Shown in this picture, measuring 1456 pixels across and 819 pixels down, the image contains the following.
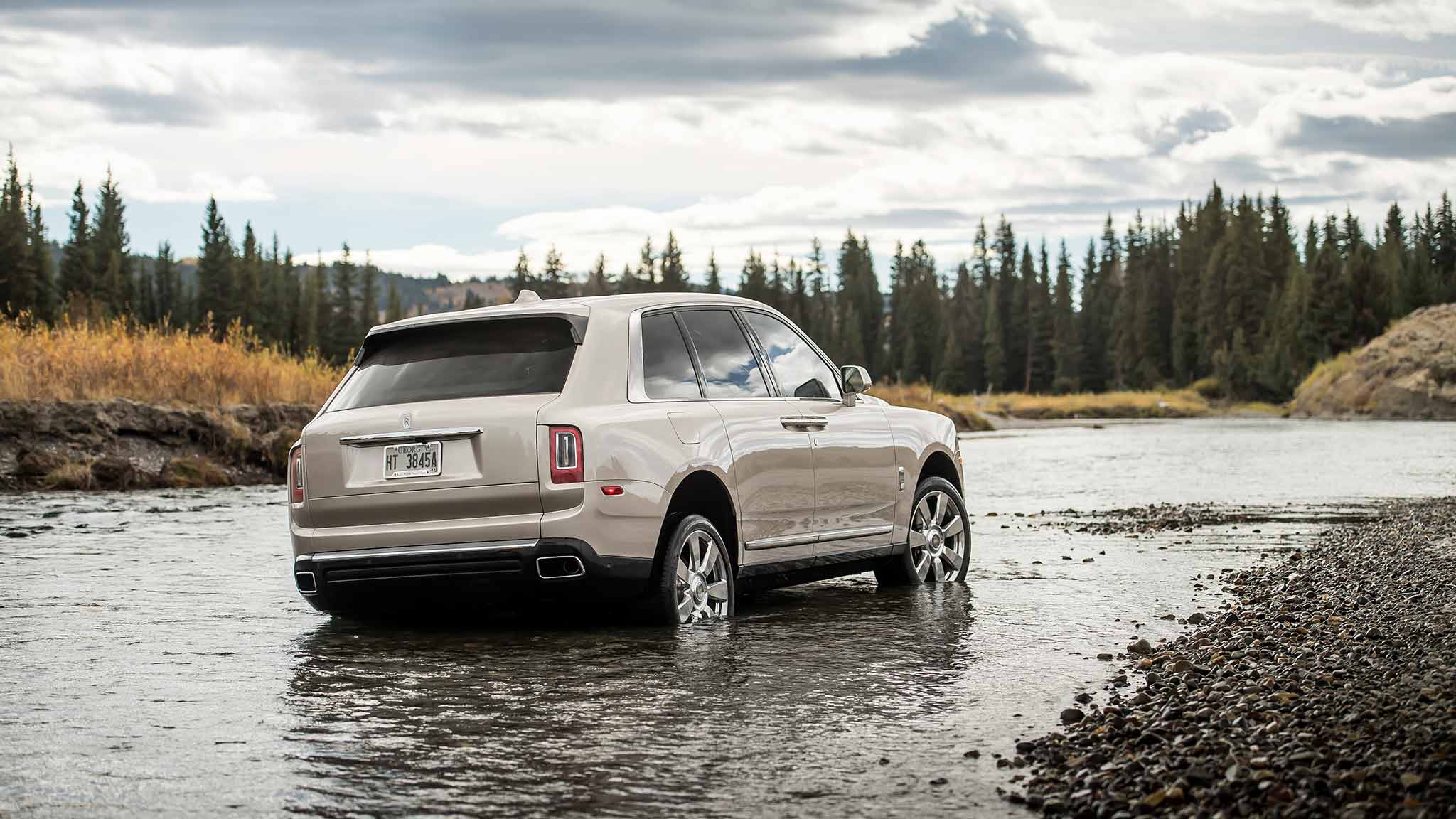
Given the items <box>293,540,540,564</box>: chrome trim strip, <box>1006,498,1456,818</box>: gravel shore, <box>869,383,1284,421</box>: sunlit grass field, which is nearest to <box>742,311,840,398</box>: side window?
<box>293,540,540,564</box>: chrome trim strip

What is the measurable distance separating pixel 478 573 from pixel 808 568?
90.4 inches

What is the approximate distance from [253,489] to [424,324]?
13.7 metres

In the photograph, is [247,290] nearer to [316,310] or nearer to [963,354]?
[316,310]

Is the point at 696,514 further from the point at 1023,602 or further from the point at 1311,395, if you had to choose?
the point at 1311,395

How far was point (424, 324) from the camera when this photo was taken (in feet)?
28.6

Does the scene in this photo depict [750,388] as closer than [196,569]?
Yes

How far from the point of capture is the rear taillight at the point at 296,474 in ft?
28.2

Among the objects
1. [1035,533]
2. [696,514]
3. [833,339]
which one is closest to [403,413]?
[696,514]

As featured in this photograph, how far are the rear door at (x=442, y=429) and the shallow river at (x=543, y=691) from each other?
0.73m

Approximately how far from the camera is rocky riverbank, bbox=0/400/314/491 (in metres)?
20.9

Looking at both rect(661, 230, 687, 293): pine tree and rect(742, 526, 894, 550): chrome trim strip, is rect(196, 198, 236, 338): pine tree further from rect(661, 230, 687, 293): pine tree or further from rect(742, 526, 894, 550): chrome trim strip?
rect(742, 526, 894, 550): chrome trim strip

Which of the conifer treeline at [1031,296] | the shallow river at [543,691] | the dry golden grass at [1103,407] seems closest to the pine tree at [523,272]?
the conifer treeline at [1031,296]

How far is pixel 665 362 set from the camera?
347 inches

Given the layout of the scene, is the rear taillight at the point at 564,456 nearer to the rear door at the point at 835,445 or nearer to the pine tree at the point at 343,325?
the rear door at the point at 835,445
